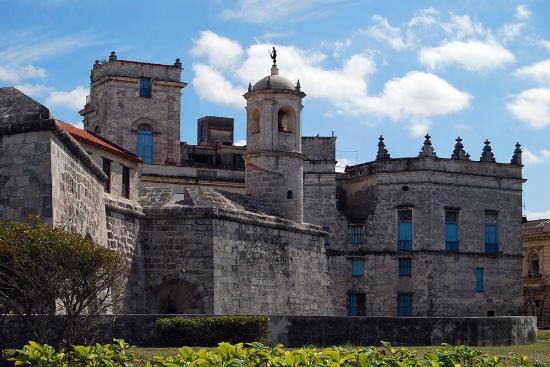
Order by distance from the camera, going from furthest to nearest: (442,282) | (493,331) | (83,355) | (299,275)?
1. (442,282)
2. (299,275)
3. (493,331)
4. (83,355)

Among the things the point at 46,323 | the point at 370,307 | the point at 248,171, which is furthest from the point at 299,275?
the point at 46,323

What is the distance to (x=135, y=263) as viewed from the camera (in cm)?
3186

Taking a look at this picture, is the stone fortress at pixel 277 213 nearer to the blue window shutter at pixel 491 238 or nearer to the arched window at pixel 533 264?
the blue window shutter at pixel 491 238

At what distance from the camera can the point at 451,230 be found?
52875mm

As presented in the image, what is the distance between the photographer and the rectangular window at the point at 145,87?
53.8 m

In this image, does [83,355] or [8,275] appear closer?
[83,355]

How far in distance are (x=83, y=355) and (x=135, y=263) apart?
70.5 ft

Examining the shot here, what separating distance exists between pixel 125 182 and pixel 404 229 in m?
22.6

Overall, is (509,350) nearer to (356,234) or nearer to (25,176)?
(25,176)

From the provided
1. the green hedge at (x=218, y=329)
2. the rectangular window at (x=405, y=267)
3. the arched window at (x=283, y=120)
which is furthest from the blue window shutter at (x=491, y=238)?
the green hedge at (x=218, y=329)

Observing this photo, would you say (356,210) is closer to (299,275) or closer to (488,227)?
(488,227)

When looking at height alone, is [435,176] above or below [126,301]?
above

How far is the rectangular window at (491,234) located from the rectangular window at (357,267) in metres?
6.68

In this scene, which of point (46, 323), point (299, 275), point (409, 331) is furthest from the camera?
point (299, 275)
